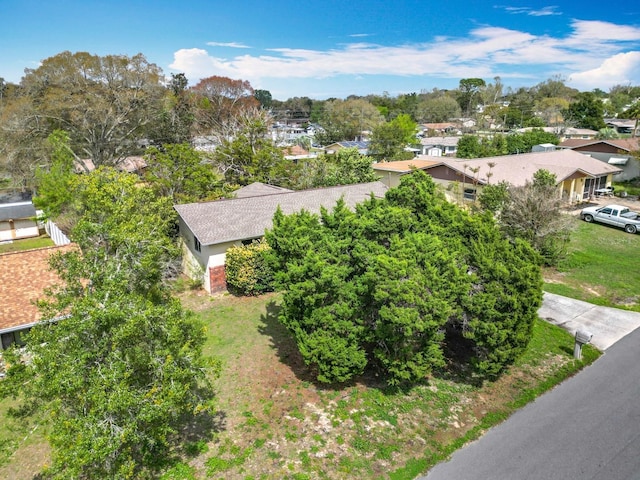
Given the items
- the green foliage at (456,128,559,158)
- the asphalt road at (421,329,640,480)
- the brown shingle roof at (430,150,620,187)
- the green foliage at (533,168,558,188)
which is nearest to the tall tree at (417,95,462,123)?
the green foliage at (456,128,559,158)

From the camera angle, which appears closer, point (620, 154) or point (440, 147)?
point (620, 154)

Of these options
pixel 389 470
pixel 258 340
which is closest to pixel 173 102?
pixel 258 340

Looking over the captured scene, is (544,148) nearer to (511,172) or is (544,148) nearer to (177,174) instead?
(511,172)

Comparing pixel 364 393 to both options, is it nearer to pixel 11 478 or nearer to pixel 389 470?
pixel 389 470

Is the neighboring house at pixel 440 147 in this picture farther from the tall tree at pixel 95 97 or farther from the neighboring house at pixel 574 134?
the tall tree at pixel 95 97

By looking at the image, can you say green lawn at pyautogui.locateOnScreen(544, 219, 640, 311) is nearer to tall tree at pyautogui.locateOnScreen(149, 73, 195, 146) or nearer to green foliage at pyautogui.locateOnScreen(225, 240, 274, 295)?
green foliage at pyautogui.locateOnScreen(225, 240, 274, 295)

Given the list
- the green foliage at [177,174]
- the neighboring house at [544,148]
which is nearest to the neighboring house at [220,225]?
the green foliage at [177,174]


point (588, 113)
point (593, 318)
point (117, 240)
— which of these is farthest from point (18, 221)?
point (588, 113)
